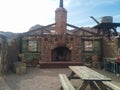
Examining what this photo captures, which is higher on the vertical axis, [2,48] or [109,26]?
[109,26]

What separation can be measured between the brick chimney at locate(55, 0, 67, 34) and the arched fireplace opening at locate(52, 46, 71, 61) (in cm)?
128

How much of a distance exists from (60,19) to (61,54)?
2.65 metres

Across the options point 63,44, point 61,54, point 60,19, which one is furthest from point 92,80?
point 60,19

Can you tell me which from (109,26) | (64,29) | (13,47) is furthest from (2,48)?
(109,26)

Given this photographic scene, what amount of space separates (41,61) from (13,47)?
87.1 inches

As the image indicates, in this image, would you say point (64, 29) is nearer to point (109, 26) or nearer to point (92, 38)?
point (92, 38)

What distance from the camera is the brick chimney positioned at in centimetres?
1661

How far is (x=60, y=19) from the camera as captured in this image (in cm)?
1670

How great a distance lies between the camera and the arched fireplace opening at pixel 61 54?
1635 cm

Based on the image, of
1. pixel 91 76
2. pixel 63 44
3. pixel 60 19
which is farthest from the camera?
pixel 60 19

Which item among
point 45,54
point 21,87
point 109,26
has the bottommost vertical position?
point 21,87

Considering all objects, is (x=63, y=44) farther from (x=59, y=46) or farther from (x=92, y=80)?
(x=92, y=80)

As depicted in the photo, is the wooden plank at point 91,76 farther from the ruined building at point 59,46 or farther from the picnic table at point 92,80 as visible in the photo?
the ruined building at point 59,46

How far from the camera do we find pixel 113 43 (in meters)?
14.3
